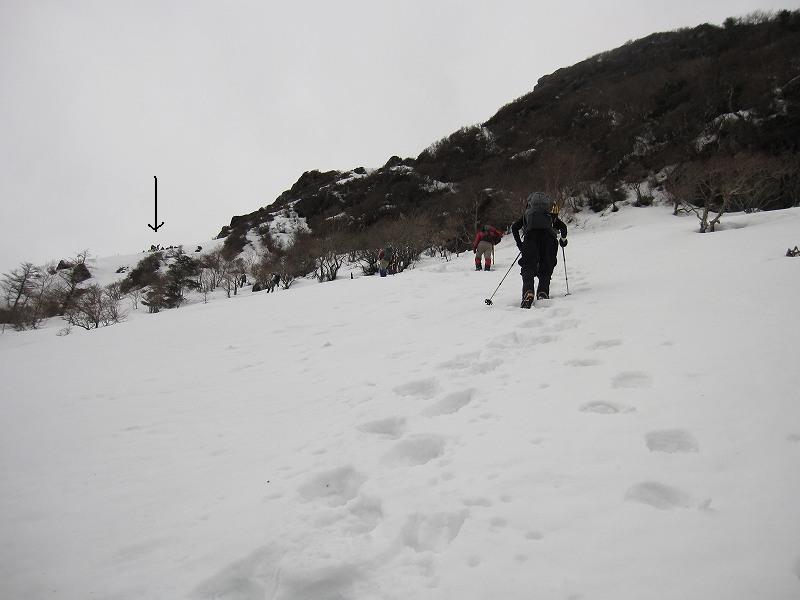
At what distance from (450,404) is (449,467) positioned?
0.80 m

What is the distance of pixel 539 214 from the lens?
5.74 m

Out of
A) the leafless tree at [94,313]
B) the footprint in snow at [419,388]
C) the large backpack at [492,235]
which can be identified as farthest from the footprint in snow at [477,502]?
the leafless tree at [94,313]

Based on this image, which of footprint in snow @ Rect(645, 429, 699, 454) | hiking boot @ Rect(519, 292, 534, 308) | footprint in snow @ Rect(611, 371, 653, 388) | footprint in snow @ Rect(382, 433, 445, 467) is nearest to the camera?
footprint in snow @ Rect(645, 429, 699, 454)

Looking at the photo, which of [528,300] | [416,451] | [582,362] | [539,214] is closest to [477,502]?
[416,451]

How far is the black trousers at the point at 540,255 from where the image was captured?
18.4 feet

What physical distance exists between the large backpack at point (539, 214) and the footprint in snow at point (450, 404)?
3.74 meters

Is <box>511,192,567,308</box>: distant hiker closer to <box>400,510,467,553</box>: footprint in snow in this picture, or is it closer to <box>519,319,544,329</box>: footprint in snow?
<box>519,319,544,329</box>: footprint in snow

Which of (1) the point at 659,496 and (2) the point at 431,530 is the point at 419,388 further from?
(1) the point at 659,496

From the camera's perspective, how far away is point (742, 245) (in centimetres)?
746

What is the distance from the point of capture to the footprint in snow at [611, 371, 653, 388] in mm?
2486

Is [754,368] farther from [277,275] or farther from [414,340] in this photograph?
[277,275]

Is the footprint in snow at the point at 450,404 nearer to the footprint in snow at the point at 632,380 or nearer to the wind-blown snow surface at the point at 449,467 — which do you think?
the wind-blown snow surface at the point at 449,467

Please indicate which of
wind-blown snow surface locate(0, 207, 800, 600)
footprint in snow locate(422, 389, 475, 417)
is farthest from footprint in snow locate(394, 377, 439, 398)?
footprint in snow locate(422, 389, 475, 417)

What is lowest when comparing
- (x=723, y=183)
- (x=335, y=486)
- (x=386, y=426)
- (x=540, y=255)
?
(x=335, y=486)
